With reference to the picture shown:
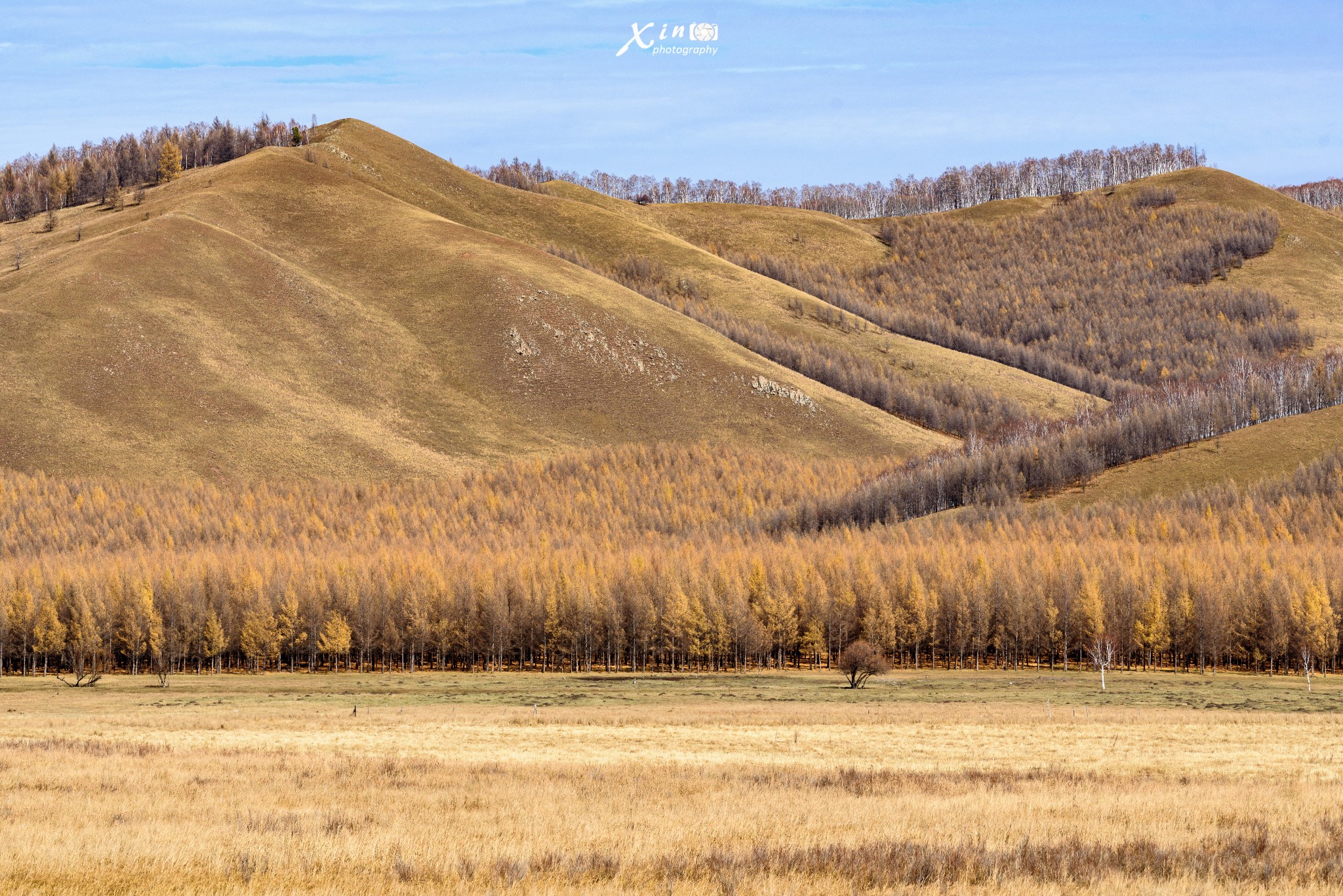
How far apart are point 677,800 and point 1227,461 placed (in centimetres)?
17715

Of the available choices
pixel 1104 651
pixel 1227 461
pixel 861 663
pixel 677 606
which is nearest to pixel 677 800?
pixel 861 663

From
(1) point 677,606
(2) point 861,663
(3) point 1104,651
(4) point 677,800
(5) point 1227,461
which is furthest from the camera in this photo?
(5) point 1227,461

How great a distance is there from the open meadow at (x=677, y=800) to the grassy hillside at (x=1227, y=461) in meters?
119

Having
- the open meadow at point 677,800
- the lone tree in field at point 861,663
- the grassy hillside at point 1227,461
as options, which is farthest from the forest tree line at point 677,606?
the open meadow at point 677,800

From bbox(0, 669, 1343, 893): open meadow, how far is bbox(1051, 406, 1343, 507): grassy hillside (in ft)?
390

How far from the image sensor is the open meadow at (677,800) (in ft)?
67.1

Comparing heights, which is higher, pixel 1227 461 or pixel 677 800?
pixel 1227 461

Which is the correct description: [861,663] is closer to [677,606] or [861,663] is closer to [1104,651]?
[677,606]

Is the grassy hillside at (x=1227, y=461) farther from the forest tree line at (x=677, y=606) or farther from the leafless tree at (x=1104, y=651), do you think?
the leafless tree at (x=1104, y=651)

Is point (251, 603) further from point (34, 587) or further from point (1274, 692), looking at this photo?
point (1274, 692)

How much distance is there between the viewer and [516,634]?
133 metres

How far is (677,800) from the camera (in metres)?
30.7

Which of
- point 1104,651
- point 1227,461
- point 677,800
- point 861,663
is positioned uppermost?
point 1227,461

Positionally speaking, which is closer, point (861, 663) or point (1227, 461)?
point (861, 663)
